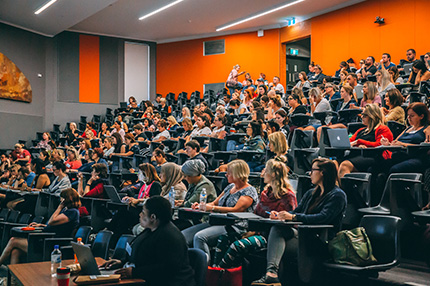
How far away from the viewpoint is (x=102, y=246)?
13.0 feet

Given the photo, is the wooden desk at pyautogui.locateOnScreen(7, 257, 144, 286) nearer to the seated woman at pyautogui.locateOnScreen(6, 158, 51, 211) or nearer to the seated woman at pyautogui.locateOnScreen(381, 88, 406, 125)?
the seated woman at pyautogui.locateOnScreen(381, 88, 406, 125)

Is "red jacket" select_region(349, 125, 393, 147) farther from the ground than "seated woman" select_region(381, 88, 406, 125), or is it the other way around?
"seated woman" select_region(381, 88, 406, 125)

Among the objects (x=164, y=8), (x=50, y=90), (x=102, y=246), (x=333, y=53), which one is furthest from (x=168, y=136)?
(x=50, y=90)

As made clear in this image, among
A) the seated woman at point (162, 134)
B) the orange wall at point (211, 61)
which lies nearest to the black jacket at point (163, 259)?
the seated woman at point (162, 134)

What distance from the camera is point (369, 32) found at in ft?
41.4

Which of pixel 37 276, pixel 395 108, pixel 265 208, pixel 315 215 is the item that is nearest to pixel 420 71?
pixel 395 108

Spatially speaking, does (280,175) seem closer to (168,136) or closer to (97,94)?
(168,136)

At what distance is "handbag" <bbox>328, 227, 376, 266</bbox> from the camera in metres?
2.99

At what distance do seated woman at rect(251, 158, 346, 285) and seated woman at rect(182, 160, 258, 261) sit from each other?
68 cm

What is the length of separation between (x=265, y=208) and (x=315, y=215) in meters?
0.59

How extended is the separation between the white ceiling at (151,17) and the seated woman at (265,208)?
29.5 ft

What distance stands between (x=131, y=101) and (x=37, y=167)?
687cm

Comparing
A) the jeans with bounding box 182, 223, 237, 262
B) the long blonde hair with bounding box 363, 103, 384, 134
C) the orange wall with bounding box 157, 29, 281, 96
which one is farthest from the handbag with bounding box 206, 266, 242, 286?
the orange wall with bounding box 157, 29, 281, 96

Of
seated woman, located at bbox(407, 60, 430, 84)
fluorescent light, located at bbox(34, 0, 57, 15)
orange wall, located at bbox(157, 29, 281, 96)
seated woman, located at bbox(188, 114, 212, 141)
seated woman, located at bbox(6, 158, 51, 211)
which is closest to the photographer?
seated woman, located at bbox(6, 158, 51, 211)
